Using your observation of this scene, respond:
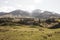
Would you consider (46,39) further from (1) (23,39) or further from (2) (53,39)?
(1) (23,39)

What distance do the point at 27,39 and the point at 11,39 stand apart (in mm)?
5640

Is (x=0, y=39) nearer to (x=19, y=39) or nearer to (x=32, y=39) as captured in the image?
(x=19, y=39)

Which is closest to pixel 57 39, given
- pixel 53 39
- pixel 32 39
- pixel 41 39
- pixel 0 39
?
pixel 53 39

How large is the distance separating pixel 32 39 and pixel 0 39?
1129 centimetres

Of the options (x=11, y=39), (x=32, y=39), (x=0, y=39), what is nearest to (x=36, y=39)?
(x=32, y=39)

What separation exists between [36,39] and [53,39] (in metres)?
6.12

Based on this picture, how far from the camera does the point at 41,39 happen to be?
154 feet

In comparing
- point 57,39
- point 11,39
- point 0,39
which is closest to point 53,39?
point 57,39

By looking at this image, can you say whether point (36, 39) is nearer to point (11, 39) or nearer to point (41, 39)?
point (41, 39)

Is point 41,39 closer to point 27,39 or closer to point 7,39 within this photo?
point 27,39

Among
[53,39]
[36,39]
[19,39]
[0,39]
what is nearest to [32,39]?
[36,39]

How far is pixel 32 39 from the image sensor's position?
47219 mm

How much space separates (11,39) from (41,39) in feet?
34.9

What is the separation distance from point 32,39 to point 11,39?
24.5 feet
